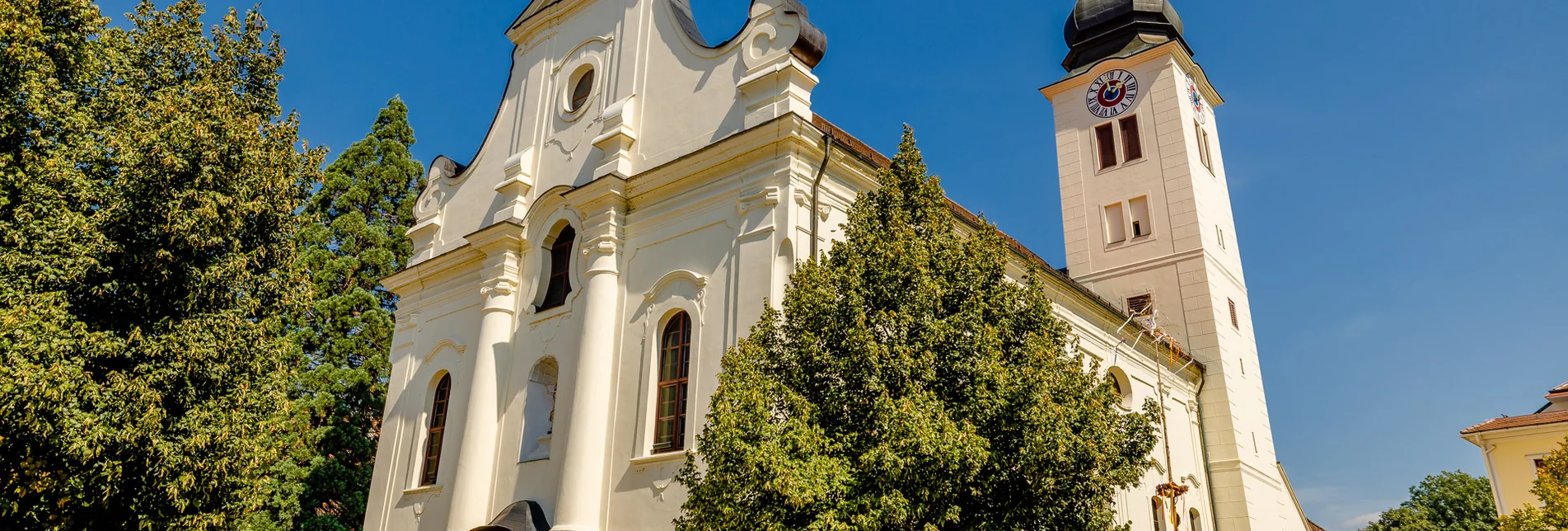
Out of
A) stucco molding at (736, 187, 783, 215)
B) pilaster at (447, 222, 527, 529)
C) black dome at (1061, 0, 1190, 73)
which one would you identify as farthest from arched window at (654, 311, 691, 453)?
black dome at (1061, 0, 1190, 73)

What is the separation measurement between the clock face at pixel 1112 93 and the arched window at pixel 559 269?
18.8 m

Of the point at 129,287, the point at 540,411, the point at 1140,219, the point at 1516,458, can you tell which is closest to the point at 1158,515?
the point at 1140,219

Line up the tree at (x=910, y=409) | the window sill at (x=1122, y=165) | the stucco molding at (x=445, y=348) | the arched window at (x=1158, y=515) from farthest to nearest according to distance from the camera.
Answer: the window sill at (x=1122, y=165), the arched window at (x=1158, y=515), the stucco molding at (x=445, y=348), the tree at (x=910, y=409)

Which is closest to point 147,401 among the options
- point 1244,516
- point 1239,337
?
point 1244,516

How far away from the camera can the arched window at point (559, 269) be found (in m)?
16.4

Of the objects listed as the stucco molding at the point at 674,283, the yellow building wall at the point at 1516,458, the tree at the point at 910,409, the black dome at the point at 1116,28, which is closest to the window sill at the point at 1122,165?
the black dome at the point at 1116,28

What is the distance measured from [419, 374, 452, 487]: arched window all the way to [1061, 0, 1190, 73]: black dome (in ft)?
69.0

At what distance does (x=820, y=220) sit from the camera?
46.0 feet

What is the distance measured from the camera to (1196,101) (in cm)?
3019

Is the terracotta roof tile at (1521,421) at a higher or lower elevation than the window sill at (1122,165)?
lower

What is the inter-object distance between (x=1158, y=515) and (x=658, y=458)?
1301 centimetres

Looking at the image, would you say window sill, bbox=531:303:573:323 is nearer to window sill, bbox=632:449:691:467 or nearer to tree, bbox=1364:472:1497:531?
window sill, bbox=632:449:691:467

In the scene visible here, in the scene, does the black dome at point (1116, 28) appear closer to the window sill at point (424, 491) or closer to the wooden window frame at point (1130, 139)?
the wooden window frame at point (1130, 139)

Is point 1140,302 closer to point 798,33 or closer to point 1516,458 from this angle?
point 1516,458
